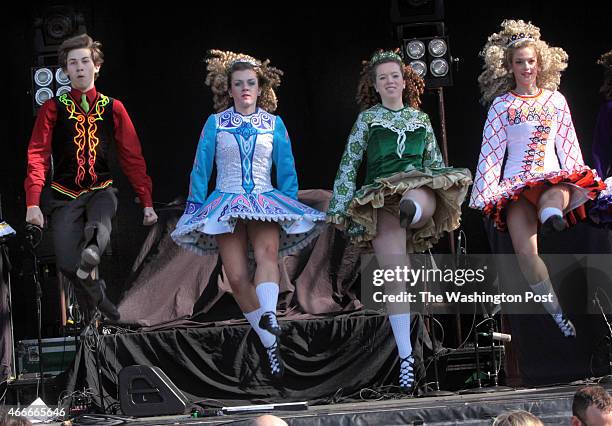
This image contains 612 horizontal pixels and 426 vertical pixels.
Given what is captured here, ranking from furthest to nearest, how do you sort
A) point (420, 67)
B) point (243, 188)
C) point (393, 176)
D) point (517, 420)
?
point (420, 67)
point (243, 188)
point (393, 176)
point (517, 420)

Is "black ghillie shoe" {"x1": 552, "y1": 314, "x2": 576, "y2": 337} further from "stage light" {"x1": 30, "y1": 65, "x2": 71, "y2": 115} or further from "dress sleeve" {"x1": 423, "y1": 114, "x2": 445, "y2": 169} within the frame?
"stage light" {"x1": 30, "y1": 65, "x2": 71, "y2": 115}

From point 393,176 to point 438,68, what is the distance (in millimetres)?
1741

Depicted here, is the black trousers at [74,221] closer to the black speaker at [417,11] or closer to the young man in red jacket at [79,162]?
the young man in red jacket at [79,162]

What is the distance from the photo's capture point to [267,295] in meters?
6.16

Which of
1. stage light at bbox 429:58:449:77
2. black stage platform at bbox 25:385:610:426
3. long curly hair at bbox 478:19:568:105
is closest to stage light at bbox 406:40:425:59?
stage light at bbox 429:58:449:77

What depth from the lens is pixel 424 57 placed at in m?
7.54

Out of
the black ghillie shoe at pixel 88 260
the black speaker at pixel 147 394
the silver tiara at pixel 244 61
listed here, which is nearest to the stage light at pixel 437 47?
the silver tiara at pixel 244 61

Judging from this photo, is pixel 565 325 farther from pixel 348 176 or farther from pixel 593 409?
pixel 593 409

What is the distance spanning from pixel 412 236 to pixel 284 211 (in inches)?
30.2

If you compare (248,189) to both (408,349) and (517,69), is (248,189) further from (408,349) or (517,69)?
(517,69)

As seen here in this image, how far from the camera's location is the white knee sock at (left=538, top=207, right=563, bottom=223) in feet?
19.1

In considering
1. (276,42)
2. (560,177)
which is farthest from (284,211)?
(276,42)

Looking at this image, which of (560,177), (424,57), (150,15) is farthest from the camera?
(150,15)

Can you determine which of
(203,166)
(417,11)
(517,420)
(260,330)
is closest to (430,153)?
(203,166)
